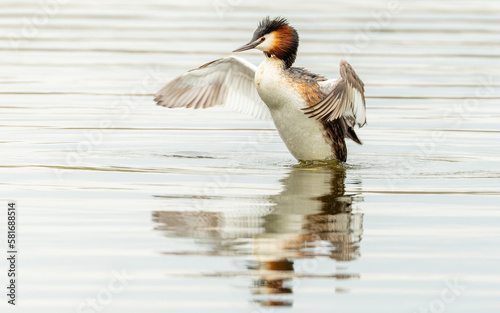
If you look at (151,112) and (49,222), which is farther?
(151,112)

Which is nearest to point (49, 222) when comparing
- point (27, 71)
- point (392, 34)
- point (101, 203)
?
point (101, 203)

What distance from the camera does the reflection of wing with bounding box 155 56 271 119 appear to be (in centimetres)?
1355

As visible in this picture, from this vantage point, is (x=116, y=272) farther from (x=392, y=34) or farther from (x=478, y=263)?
(x=392, y=34)

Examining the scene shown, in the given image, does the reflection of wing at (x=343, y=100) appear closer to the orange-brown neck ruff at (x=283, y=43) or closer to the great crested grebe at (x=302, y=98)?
the great crested grebe at (x=302, y=98)

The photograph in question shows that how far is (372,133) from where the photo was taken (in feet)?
47.9

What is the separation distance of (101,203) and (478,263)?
3.28 m

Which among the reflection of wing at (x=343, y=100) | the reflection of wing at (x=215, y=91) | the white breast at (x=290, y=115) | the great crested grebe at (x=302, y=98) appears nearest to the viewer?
the reflection of wing at (x=343, y=100)

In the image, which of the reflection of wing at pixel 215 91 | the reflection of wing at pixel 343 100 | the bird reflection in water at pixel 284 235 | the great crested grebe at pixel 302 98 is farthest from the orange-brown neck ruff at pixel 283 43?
the bird reflection in water at pixel 284 235

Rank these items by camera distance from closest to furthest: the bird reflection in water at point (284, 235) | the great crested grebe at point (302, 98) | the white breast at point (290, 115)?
the bird reflection in water at point (284, 235), the great crested grebe at point (302, 98), the white breast at point (290, 115)

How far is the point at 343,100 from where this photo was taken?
11.8 meters

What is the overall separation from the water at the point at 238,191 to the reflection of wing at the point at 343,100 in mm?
580

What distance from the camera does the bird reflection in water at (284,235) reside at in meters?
7.79

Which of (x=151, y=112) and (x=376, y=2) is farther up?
(x=376, y=2)

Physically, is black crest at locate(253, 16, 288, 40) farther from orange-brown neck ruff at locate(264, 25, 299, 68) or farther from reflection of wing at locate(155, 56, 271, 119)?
reflection of wing at locate(155, 56, 271, 119)
